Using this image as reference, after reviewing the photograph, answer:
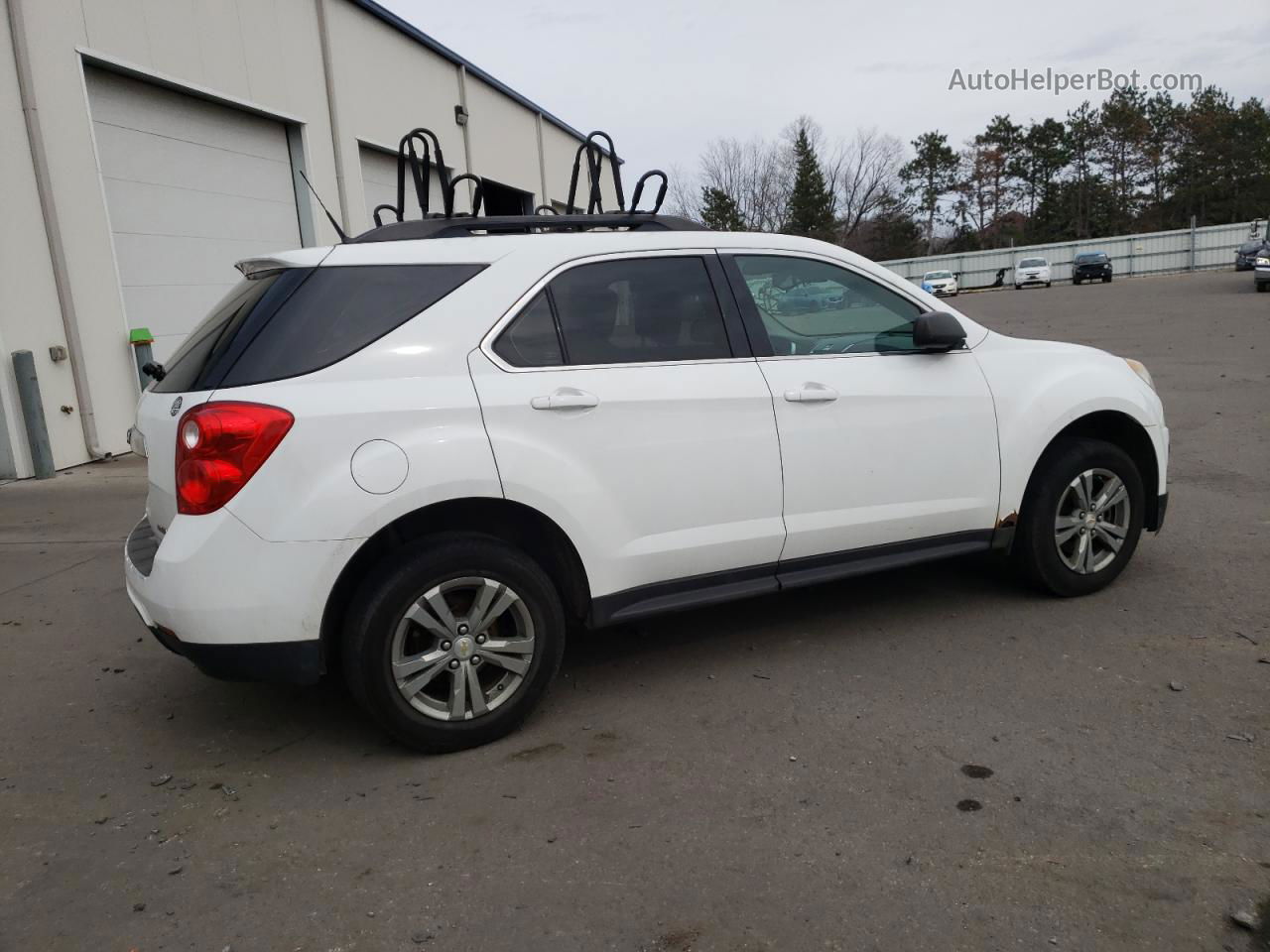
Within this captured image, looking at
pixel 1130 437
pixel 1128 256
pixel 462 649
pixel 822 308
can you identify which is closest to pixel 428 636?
pixel 462 649

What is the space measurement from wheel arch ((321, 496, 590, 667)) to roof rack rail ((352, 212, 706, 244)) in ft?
3.54

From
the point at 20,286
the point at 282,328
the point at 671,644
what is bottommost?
the point at 671,644

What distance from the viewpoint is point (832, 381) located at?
3936 mm

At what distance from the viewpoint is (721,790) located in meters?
3.04

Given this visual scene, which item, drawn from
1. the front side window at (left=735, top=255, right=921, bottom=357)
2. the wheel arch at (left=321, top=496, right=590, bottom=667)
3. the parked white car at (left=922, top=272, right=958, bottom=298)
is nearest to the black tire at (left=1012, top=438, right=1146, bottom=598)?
the front side window at (left=735, top=255, right=921, bottom=357)

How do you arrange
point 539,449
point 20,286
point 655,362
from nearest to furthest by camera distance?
point 539,449, point 655,362, point 20,286

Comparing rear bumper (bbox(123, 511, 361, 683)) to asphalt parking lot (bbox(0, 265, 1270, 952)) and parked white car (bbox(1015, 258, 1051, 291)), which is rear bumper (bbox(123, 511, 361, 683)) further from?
parked white car (bbox(1015, 258, 1051, 291))

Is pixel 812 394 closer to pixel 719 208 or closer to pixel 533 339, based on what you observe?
pixel 533 339

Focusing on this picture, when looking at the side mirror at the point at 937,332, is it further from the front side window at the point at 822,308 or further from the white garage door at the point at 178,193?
the white garage door at the point at 178,193

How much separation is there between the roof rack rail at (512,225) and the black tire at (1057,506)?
203 centimetres

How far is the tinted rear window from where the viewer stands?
10.3 ft

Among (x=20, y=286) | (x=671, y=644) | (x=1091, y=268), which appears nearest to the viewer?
(x=671, y=644)

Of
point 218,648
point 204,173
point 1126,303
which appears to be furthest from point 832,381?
point 1126,303

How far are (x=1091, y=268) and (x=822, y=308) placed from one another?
45.9 metres
